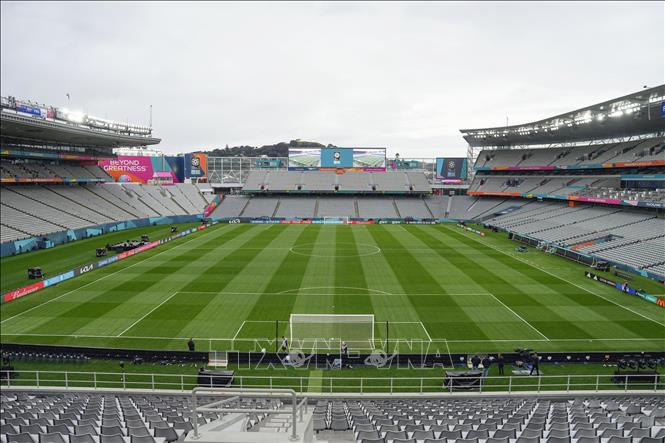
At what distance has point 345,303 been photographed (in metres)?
26.9

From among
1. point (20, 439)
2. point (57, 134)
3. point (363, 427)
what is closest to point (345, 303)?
point (363, 427)

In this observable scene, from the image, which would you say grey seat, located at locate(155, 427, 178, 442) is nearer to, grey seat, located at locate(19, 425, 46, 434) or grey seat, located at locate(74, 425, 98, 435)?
grey seat, located at locate(74, 425, 98, 435)

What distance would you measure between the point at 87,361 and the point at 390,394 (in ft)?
43.3

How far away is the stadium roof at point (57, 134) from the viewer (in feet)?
138

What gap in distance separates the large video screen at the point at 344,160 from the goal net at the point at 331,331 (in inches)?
2490

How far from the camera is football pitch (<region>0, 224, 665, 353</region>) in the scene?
70.1ft

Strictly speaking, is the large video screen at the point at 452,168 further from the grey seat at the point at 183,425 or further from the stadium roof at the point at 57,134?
the grey seat at the point at 183,425

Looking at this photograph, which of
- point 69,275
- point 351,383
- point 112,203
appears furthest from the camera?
point 112,203

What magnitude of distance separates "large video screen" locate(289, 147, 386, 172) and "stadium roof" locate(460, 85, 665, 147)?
16.6 metres

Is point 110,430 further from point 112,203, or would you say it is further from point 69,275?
point 112,203

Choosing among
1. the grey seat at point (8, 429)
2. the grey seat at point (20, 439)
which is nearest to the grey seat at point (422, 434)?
the grey seat at point (20, 439)

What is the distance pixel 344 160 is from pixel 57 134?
47521mm

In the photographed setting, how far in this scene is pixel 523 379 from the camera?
17.4 m

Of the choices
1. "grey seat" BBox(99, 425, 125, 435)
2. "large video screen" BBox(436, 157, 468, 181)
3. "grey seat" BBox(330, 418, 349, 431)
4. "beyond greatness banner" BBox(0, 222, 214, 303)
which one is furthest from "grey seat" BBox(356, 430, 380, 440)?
"large video screen" BBox(436, 157, 468, 181)
